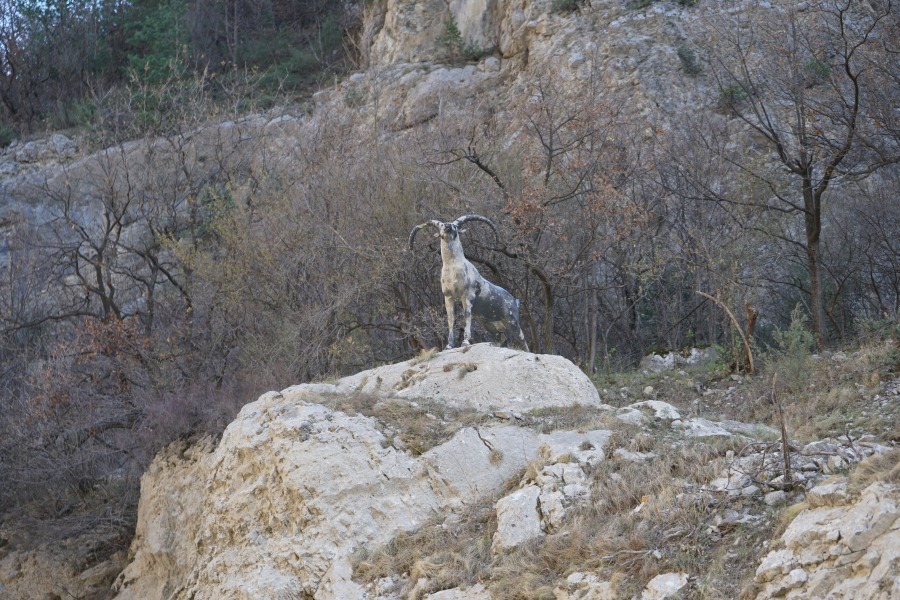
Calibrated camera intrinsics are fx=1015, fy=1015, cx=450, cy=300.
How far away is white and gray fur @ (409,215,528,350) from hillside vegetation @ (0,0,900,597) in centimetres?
300

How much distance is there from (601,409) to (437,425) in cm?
183

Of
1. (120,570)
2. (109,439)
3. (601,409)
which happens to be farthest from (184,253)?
(601,409)

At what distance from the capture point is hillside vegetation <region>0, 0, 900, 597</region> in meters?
16.9

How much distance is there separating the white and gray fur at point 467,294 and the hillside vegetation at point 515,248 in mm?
2997

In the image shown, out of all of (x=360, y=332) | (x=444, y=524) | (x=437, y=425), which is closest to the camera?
(x=444, y=524)

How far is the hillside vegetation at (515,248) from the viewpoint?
55.4ft

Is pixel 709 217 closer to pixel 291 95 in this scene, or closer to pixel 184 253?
pixel 184 253

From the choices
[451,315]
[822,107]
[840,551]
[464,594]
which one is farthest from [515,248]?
[840,551]

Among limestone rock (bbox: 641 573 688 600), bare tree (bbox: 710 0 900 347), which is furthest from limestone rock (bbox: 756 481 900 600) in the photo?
bare tree (bbox: 710 0 900 347)

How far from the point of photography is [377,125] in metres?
23.6

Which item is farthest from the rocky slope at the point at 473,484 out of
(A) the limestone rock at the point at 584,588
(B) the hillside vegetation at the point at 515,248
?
(B) the hillside vegetation at the point at 515,248

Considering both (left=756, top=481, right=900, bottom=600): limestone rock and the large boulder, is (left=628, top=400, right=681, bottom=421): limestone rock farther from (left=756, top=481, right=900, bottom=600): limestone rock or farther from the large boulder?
(left=756, top=481, right=900, bottom=600): limestone rock

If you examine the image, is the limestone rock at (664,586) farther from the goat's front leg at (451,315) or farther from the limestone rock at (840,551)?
the goat's front leg at (451,315)

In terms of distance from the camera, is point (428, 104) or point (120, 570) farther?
point (428, 104)
